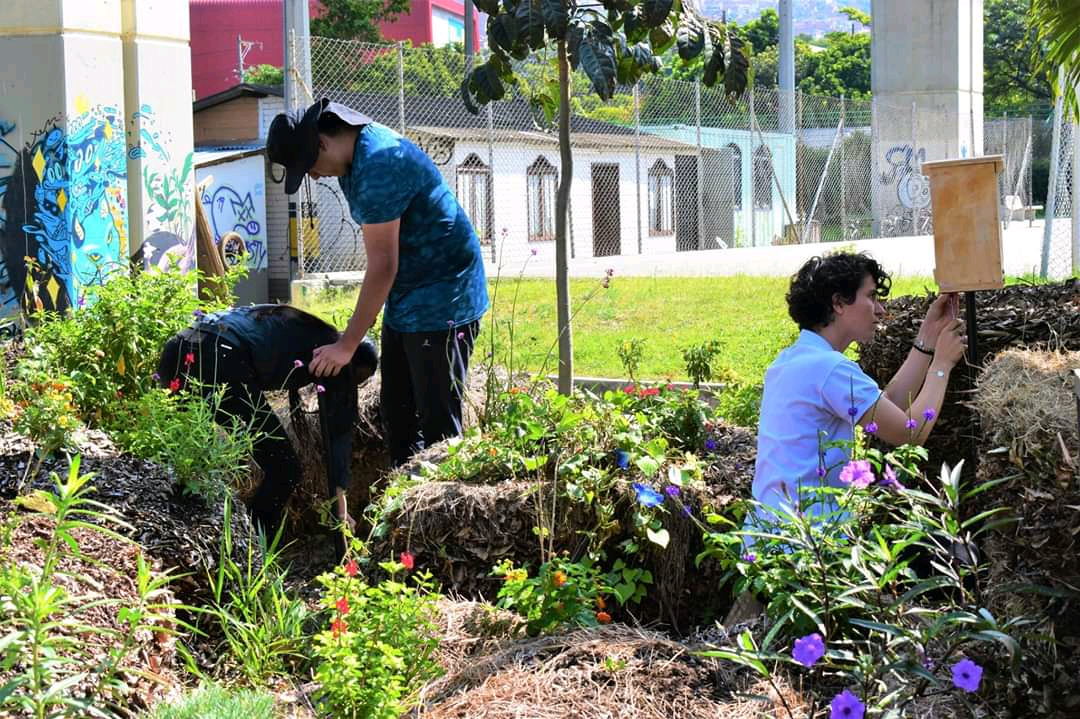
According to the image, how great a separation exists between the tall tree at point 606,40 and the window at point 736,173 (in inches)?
863

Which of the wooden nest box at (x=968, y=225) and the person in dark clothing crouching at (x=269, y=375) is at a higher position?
the wooden nest box at (x=968, y=225)

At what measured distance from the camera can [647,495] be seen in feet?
13.1

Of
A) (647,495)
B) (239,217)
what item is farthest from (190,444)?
(239,217)

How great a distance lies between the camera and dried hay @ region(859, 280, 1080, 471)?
4301 millimetres

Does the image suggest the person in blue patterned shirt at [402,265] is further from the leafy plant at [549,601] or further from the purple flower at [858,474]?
the purple flower at [858,474]

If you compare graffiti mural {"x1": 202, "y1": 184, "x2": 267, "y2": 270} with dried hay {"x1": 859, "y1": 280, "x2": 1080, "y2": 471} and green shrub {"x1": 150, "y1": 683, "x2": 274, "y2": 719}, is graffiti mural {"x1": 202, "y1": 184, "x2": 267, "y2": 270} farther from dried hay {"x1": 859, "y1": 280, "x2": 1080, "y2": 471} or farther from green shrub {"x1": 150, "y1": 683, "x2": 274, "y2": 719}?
green shrub {"x1": 150, "y1": 683, "x2": 274, "y2": 719}

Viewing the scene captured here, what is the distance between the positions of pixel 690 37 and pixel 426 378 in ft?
6.16

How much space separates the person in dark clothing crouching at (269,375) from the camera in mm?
5066

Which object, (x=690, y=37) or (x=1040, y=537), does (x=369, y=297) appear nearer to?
(x=690, y=37)

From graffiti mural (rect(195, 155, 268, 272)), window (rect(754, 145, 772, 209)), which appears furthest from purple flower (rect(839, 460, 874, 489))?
window (rect(754, 145, 772, 209))

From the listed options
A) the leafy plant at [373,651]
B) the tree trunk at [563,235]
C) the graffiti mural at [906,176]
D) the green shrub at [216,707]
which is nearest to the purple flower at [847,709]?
the leafy plant at [373,651]

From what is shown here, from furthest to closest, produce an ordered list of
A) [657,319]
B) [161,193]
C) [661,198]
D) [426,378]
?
[661,198], [657,319], [161,193], [426,378]

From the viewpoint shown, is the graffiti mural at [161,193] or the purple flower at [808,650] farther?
the graffiti mural at [161,193]

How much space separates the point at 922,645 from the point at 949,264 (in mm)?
1519
